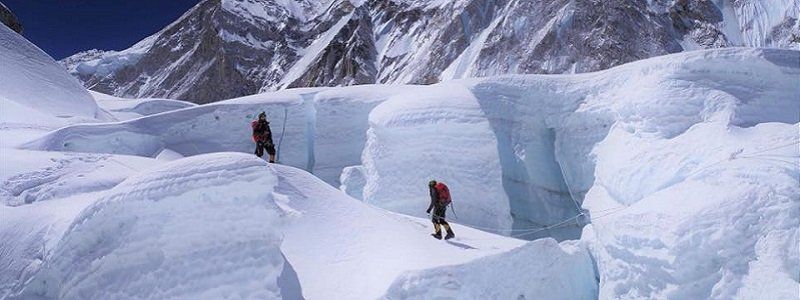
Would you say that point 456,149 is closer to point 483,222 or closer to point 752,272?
point 483,222

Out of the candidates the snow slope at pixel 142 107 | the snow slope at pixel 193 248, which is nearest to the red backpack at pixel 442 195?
the snow slope at pixel 193 248

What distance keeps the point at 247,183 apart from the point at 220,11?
315 feet

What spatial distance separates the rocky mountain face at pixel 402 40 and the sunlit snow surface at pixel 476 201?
56.0 meters

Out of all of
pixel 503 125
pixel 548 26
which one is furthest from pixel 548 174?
pixel 548 26

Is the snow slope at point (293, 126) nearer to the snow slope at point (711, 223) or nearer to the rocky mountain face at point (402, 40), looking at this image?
the snow slope at point (711, 223)

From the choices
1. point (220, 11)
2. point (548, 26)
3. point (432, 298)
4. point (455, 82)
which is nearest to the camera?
point (432, 298)

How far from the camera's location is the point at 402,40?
84875 mm

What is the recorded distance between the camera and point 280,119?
15.6 m

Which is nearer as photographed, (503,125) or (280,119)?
(503,125)

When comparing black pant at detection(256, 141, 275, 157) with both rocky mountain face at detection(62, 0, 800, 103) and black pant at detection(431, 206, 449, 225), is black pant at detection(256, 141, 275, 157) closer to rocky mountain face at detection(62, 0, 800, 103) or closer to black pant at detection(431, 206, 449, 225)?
black pant at detection(431, 206, 449, 225)

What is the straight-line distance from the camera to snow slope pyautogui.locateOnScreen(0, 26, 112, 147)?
15.2 meters

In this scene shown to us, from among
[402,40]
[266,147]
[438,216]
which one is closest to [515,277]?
[438,216]

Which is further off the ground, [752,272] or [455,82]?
[455,82]

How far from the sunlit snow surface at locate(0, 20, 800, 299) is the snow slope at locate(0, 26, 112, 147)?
232 cm
